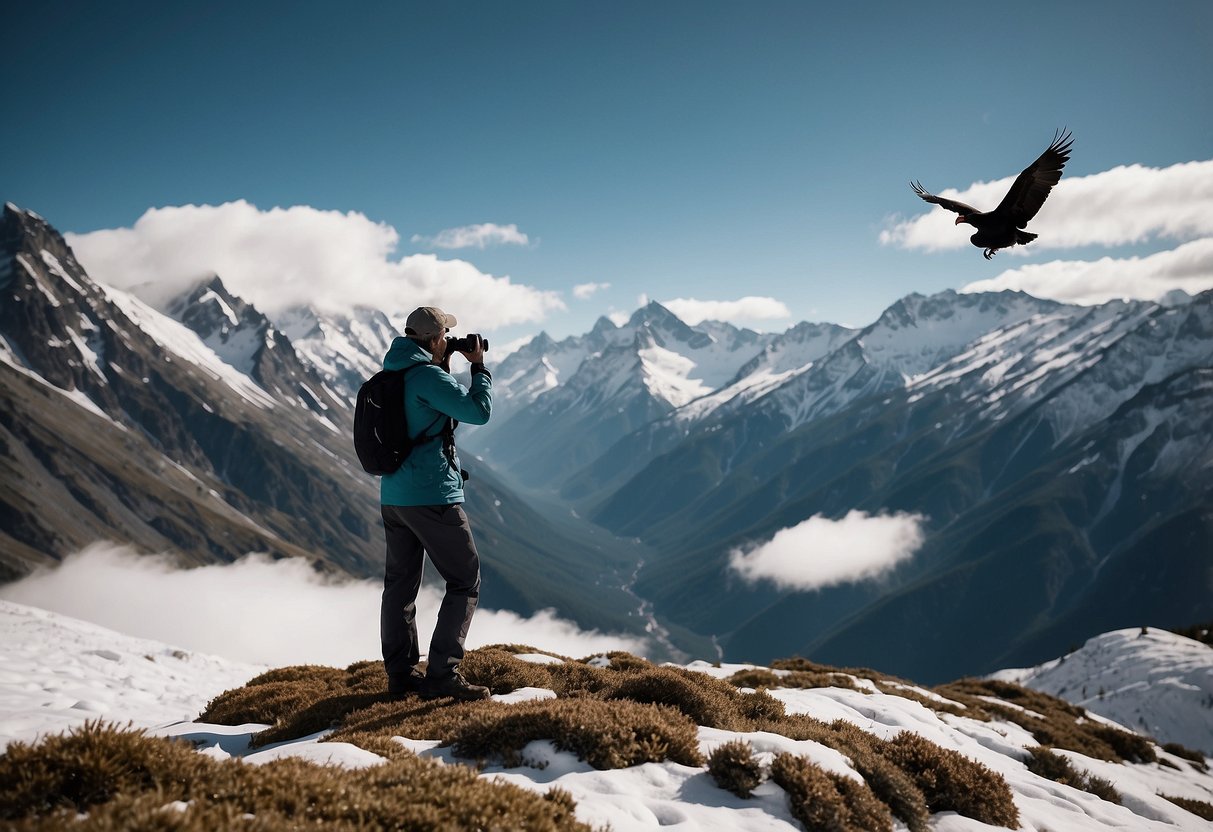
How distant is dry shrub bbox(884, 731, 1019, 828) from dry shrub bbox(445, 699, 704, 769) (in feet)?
11.4

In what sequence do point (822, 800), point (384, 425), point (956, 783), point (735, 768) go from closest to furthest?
1. point (822, 800)
2. point (735, 768)
3. point (956, 783)
4. point (384, 425)

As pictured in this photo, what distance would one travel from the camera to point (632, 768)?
25.0ft

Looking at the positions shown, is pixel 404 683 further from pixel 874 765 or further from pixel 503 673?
pixel 874 765

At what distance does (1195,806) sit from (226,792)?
20.0m

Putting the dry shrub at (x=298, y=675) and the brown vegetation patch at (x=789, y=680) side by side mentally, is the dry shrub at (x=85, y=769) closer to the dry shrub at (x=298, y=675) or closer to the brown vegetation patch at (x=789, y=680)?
the dry shrub at (x=298, y=675)

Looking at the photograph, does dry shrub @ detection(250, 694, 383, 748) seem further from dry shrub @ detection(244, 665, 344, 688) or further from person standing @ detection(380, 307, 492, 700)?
dry shrub @ detection(244, 665, 344, 688)

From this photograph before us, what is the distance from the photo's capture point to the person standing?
9477 mm

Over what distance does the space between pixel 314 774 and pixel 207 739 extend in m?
5.82

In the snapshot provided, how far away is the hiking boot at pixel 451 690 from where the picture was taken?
10.3 meters

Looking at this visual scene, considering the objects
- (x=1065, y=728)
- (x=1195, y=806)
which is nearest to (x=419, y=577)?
(x=1195, y=806)

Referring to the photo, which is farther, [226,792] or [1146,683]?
[1146,683]

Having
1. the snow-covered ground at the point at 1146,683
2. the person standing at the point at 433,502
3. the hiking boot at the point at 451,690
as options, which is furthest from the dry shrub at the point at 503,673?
the snow-covered ground at the point at 1146,683

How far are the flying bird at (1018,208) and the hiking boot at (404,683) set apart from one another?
13.6 m

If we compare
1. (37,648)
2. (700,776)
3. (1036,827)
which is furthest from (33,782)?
(37,648)
